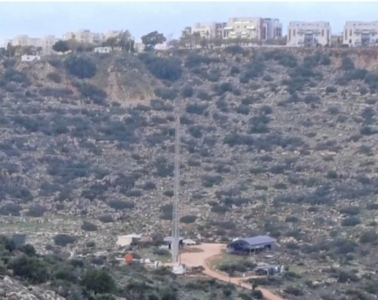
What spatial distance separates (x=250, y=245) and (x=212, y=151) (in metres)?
18.6

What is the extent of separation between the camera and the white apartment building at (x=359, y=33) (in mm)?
80000

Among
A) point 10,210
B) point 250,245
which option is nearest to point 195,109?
point 10,210

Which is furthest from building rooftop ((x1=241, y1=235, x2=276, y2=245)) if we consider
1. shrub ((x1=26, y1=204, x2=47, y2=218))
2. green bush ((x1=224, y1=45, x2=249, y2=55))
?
green bush ((x1=224, y1=45, x2=249, y2=55))

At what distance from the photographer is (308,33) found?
82.9m

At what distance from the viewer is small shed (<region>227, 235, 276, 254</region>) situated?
39.8m

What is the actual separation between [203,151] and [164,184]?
632 centimetres

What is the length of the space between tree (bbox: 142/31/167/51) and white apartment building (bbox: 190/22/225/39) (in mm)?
3482

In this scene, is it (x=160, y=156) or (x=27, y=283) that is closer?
(x=27, y=283)

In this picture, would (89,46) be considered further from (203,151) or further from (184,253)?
(184,253)

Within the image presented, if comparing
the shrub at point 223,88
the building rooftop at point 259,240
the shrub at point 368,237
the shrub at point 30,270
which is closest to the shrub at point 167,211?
the building rooftop at point 259,240

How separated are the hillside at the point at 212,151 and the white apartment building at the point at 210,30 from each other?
56.2ft

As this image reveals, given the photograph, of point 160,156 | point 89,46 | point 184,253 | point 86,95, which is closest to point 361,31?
point 89,46

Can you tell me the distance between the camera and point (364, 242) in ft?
134

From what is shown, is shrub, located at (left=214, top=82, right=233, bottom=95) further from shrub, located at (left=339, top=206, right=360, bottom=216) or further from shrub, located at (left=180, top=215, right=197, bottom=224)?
shrub, located at (left=339, top=206, right=360, bottom=216)
